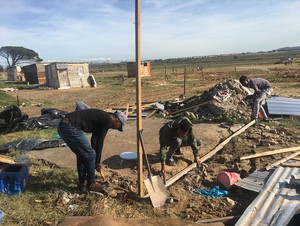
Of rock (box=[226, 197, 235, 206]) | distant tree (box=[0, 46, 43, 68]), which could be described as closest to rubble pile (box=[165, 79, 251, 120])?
rock (box=[226, 197, 235, 206])

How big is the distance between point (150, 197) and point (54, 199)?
4.73ft

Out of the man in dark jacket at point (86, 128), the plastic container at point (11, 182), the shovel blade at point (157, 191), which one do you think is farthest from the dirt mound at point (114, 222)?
the plastic container at point (11, 182)

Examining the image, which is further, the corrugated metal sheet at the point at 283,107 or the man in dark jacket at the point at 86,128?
the corrugated metal sheet at the point at 283,107

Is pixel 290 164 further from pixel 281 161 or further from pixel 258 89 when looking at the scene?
pixel 258 89

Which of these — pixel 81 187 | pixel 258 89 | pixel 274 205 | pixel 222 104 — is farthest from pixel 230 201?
pixel 222 104

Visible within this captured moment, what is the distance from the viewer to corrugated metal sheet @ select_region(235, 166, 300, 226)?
394cm

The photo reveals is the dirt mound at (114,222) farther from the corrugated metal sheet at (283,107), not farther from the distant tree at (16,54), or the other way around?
the distant tree at (16,54)

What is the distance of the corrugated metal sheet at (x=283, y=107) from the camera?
9.92m

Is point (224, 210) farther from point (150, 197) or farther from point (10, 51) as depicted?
point (10, 51)

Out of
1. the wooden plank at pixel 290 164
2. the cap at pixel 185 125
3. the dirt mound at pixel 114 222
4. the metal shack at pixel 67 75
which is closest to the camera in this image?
the dirt mound at pixel 114 222

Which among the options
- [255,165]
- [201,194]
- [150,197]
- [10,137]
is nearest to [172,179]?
[201,194]

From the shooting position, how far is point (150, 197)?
14.9 feet

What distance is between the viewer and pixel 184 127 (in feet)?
17.5

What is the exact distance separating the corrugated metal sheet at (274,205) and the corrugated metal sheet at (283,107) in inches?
209
